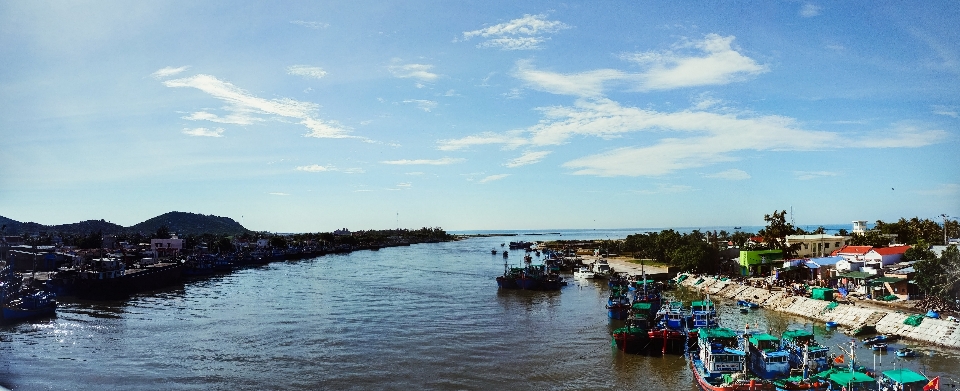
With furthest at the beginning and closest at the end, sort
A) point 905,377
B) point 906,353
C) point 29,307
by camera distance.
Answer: point 29,307 → point 906,353 → point 905,377

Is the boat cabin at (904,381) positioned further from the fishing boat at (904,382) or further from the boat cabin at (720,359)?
the boat cabin at (720,359)

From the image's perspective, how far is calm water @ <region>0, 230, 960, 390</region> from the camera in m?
32.6

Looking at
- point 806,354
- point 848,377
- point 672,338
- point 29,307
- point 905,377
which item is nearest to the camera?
point 905,377

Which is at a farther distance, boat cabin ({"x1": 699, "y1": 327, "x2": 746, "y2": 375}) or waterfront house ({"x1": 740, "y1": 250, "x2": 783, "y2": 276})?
waterfront house ({"x1": 740, "y1": 250, "x2": 783, "y2": 276})

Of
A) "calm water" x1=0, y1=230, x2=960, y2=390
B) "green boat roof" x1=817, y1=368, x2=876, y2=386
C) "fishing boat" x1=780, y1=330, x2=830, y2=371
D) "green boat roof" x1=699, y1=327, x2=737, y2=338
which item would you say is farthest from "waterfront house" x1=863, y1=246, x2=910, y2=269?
"green boat roof" x1=817, y1=368, x2=876, y2=386

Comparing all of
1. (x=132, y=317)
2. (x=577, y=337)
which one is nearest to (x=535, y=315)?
(x=577, y=337)

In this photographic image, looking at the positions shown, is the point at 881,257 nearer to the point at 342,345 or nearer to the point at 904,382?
the point at 904,382

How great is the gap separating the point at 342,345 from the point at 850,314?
3717 cm

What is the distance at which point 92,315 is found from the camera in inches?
2224

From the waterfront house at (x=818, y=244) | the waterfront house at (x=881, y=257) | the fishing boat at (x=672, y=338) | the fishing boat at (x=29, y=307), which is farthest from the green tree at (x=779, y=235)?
the fishing boat at (x=29, y=307)

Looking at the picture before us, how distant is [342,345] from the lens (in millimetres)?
41281

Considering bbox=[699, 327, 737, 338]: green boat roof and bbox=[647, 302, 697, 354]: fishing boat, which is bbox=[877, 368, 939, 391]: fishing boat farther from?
bbox=[647, 302, 697, 354]: fishing boat

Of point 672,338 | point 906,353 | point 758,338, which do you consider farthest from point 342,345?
point 906,353

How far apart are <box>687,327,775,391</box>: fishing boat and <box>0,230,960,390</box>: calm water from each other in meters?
1.14
